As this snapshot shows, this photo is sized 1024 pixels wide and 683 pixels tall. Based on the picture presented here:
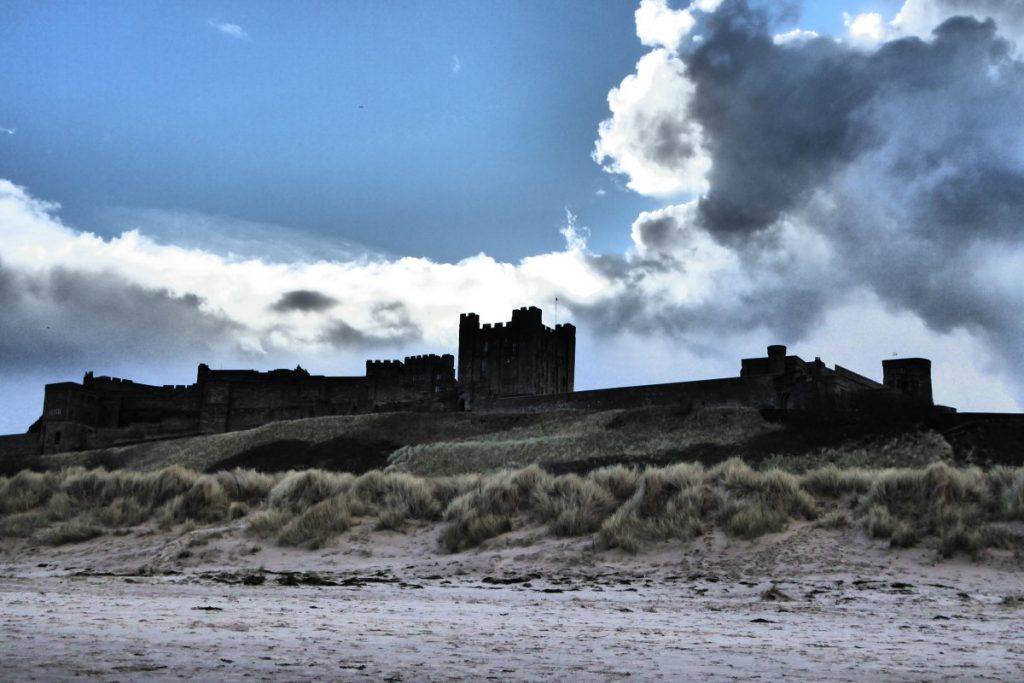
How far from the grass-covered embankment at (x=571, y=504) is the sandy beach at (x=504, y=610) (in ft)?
0.94

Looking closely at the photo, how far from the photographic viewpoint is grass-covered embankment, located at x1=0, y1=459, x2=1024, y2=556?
1149 centimetres

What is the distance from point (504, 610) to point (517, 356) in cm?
6854

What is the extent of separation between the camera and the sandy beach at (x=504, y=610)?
5.15 meters

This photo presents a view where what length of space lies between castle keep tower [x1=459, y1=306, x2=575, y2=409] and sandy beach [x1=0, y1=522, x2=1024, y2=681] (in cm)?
6124

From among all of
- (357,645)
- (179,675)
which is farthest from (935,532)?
(179,675)

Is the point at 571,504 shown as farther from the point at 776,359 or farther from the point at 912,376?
the point at 912,376

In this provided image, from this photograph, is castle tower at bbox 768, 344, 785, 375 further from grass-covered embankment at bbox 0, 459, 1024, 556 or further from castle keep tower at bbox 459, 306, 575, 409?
grass-covered embankment at bbox 0, 459, 1024, 556

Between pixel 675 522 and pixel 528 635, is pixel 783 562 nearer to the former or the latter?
pixel 675 522

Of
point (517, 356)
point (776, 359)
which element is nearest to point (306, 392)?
point (517, 356)

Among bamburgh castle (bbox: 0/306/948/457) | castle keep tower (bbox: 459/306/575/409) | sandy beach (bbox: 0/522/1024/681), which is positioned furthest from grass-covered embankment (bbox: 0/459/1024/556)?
castle keep tower (bbox: 459/306/575/409)

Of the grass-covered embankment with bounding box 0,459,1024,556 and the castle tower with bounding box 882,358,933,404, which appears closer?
the grass-covered embankment with bounding box 0,459,1024,556

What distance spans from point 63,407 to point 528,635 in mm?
75070

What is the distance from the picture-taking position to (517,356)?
76938 millimetres

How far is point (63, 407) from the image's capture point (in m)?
73.7
